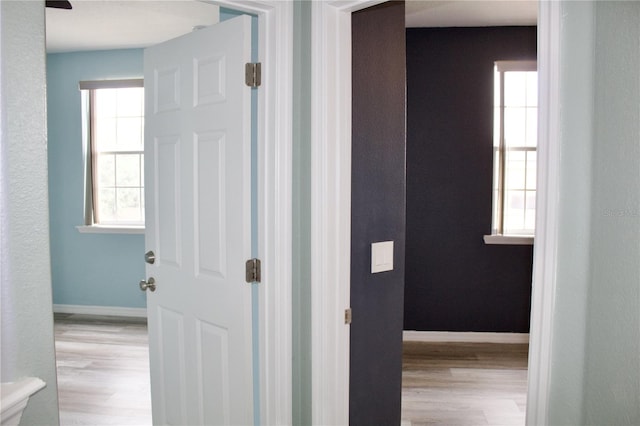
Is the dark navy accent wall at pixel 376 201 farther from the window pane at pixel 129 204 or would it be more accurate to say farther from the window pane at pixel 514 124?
the window pane at pixel 129 204

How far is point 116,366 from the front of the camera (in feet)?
12.5

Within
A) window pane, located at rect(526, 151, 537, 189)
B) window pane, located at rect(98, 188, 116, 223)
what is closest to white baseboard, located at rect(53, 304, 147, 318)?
window pane, located at rect(98, 188, 116, 223)

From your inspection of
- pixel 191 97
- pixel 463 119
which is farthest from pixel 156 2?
pixel 463 119

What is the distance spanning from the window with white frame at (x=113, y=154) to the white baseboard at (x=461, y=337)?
283 centimetres

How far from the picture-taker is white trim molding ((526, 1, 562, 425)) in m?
1.23

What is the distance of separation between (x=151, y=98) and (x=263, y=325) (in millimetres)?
1228

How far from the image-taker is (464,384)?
11.4 feet

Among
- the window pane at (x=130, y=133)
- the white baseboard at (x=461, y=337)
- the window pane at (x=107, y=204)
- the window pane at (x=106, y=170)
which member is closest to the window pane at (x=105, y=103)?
the window pane at (x=130, y=133)

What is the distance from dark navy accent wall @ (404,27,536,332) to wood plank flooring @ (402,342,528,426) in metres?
0.31

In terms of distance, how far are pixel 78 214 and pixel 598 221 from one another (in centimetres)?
495

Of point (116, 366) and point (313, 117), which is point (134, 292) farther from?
point (313, 117)

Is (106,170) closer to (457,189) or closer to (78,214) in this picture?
(78,214)

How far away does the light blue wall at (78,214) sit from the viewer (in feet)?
16.4

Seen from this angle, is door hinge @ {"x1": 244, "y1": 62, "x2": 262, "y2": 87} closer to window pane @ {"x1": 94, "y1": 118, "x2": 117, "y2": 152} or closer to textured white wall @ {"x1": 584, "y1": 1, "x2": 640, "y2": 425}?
textured white wall @ {"x1": 584, "y1": 1, "x2": 640, "y2": 425}
